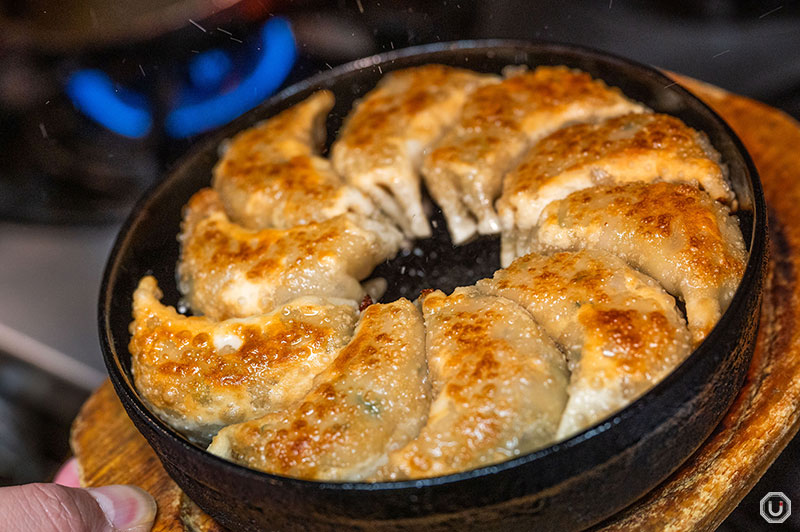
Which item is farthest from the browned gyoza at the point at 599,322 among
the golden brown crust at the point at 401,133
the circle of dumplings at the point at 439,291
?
the golden brown crust at the point at 401,133

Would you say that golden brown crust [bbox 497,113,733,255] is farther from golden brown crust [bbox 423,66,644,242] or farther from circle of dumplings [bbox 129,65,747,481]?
golden brown crust [bbox 423,66,644,242]

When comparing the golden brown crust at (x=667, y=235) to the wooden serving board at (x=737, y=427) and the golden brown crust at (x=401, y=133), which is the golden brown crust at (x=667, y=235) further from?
the golden brown crust at (x=401, y=133)

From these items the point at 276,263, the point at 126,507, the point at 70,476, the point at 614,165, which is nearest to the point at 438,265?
the point at 276,263

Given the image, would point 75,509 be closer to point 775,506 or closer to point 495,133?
point 495,133

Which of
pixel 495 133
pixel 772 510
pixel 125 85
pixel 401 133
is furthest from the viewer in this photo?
pixel 125 85

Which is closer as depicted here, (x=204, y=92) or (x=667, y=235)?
(x=667, y=235)

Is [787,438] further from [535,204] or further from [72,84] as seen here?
[72,84]

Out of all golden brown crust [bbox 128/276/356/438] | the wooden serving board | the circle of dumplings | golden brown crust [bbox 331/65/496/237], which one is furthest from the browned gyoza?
A: golden brown crust [bbox 331/65/496/237]
